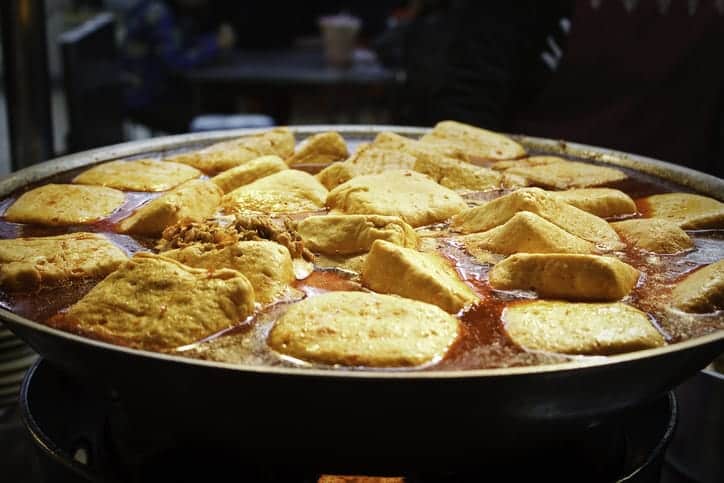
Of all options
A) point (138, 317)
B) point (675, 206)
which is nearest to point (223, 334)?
point (138, 317)

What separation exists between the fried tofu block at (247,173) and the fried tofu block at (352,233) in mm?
599

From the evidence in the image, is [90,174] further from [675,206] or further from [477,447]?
[675,206]

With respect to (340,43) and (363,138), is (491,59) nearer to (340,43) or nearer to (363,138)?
(363,138)

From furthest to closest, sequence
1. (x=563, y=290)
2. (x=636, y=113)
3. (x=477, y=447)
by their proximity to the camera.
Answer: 1. (x=636, y=113)
2. (x=563, y=290)
3. (x=477, y=447)

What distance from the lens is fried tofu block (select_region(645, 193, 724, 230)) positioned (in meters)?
2.30

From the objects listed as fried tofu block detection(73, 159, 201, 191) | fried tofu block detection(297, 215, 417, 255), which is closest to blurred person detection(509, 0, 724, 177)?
fried tofu block detection(73, 159, 201, 191)

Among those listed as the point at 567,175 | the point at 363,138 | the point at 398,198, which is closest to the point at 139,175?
the point at 398,198

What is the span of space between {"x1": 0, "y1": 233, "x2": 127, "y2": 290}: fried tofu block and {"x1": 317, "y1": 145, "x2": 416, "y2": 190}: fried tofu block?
92 centimetres

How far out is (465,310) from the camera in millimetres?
1779

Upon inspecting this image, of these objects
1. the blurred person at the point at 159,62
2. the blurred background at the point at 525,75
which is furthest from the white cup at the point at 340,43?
the blurred person at the point at 159,62

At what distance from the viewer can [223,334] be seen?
1.64 metres

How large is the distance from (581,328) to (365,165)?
1305mm

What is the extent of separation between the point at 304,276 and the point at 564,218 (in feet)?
2.76

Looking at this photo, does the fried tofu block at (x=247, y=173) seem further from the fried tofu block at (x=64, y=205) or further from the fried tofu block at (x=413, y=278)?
the fried tofu block at (x=413, y=278)
